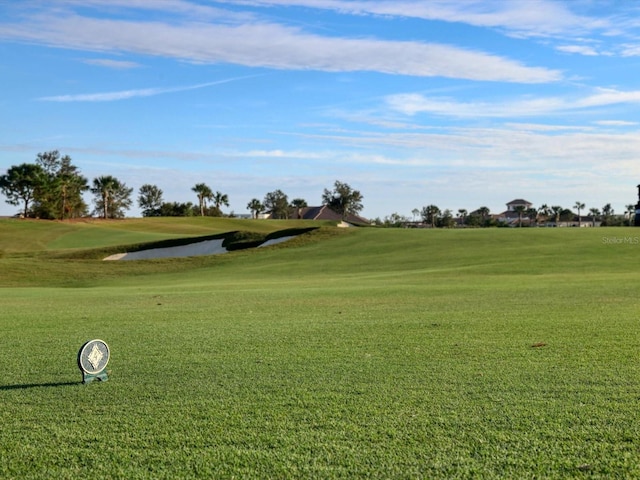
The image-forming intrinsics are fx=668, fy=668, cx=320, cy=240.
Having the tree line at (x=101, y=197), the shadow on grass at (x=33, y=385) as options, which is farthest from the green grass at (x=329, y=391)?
the tree line at (x=101, y=197)

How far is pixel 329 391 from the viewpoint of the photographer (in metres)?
6.02

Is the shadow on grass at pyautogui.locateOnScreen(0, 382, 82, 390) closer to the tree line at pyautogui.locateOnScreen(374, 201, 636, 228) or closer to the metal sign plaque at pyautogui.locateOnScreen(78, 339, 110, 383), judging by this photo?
the metal sign plaque at pyautogui.locateOnScreen(78, 339, 110, 383)

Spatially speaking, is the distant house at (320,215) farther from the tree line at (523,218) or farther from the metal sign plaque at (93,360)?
the metal sign plaque at (93,360)

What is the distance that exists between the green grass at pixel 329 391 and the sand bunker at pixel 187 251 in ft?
97.7

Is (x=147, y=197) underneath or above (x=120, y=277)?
above

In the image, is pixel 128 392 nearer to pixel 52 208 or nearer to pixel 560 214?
pixel 52 208

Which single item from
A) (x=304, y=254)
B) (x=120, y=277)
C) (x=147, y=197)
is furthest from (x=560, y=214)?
(x=120, y=277)

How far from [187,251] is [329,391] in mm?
39594

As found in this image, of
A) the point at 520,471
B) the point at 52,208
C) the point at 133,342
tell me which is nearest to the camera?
the point at 520,471

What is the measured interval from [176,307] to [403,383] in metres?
8.50

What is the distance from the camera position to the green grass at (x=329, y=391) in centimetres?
444

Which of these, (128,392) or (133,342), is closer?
(128,392)

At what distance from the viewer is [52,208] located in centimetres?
10112

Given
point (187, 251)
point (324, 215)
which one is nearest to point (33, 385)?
point (187, 251)
